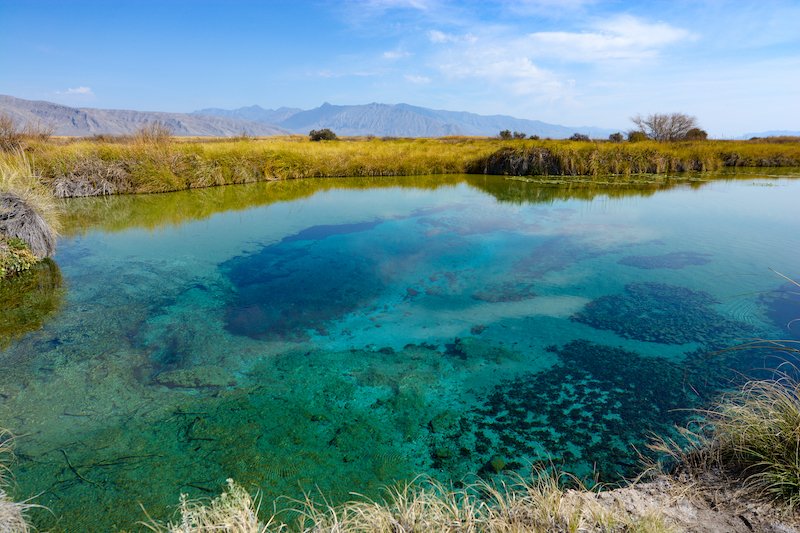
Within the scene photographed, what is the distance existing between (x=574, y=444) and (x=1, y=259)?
795 cm

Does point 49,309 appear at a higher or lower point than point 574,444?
higher

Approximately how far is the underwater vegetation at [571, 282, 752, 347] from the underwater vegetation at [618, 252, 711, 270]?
1064 millimetres

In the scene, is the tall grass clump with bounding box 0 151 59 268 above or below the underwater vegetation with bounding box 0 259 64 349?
above

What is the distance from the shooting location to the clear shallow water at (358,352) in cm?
301

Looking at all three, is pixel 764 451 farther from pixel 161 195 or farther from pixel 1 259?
pixel 161 195

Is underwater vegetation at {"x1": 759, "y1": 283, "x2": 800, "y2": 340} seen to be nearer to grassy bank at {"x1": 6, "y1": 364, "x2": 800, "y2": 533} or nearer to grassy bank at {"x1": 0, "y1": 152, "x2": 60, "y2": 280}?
grassy bank at {"x1": 6, "y1": 364, "x2": 800, "y2": 533}

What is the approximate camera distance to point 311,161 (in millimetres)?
17844

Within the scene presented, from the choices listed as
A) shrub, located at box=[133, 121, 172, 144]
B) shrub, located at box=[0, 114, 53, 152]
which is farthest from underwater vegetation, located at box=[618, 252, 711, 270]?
shrub, located at box=[0, 114, 53, 152]

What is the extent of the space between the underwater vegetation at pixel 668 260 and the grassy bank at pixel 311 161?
1110 centimetres

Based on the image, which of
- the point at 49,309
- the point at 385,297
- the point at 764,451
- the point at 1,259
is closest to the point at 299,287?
the point at 385,297

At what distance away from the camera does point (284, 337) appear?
193 inches

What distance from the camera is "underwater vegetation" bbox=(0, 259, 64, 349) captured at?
16.6 feet

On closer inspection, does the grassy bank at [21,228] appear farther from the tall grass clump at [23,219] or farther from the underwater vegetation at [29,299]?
the underwater vegetation at [29,299]

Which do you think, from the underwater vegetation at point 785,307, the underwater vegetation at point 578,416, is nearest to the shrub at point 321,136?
the underwater vegetation at point 785,307
